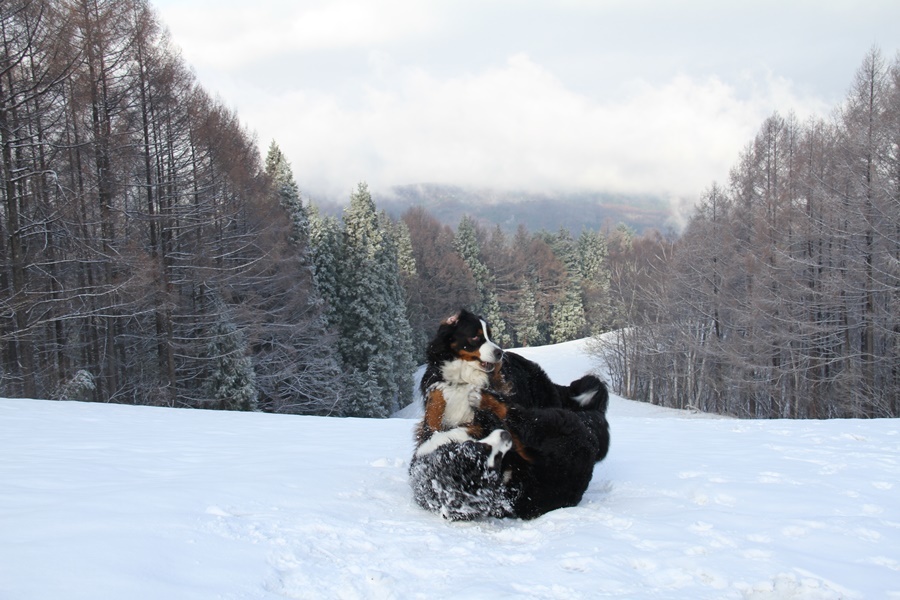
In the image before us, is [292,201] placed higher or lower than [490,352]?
higher

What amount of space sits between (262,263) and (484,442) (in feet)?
72.6

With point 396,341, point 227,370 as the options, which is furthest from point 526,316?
point 227,370

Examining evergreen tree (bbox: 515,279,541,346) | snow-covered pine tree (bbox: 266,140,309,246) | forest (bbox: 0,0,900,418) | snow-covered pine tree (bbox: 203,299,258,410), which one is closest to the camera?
forest (bbox: 0,0,900,418)

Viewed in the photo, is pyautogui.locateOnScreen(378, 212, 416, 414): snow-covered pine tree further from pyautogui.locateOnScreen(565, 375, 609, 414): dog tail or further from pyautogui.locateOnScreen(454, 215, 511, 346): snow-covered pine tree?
pyautogui.locateOnScreen(565, 375, 609, 414): dog tail

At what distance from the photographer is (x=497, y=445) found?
3.56 meters

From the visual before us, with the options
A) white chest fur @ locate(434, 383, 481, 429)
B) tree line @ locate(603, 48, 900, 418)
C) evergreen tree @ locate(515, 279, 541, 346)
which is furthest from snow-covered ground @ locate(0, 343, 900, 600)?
evergreen tree @ locate(515, 279, 541, 346)

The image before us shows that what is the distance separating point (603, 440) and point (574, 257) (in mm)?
67121

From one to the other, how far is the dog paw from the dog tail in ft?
3.19

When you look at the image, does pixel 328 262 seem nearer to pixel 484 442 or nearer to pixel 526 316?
pixel 526 316

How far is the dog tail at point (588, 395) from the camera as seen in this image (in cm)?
438

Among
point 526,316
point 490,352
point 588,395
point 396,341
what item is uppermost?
point 490,352

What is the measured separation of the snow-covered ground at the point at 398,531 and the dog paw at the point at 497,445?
→ 36cm

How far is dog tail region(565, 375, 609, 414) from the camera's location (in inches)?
172

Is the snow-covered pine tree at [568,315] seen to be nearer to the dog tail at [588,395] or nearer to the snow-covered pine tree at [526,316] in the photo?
the snow-covered pine tree at [526,316]
